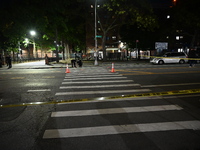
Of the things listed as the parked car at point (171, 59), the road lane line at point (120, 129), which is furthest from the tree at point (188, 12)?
the road lane line at point (120, 129)

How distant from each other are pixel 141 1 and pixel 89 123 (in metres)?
26.9

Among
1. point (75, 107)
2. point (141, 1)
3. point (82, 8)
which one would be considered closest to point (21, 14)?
point (82, 8)

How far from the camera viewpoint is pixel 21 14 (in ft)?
79.4

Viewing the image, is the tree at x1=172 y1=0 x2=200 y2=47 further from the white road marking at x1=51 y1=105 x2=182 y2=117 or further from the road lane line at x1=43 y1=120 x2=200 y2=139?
the road lane line at x1=43 y1=120 x2=200 y2=139

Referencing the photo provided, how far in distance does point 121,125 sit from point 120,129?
0.22 metres

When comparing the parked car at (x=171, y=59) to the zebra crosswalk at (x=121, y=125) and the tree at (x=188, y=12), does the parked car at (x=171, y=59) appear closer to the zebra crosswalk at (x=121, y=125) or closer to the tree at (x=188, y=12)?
the tree at (x=188, y=12)

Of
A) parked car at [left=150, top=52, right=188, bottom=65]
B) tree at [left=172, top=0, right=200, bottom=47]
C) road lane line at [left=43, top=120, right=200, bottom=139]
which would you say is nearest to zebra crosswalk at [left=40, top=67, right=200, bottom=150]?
road lane line at [left=43, top=120, right=200, bottom=139]

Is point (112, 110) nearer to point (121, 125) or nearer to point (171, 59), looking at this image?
point (121, 125)

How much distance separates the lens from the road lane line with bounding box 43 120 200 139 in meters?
3.80

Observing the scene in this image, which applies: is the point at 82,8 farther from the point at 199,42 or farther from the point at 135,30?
the point at 199,42

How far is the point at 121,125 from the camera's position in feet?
13.9

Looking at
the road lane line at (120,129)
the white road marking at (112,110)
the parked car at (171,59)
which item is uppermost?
the parked car at (171,59)

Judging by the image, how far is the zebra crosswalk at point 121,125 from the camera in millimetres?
3441

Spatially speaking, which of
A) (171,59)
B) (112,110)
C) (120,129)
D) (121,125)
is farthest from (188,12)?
(120,129)
